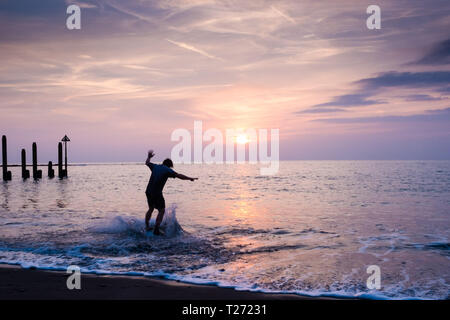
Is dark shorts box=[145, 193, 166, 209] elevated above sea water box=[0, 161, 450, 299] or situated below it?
above

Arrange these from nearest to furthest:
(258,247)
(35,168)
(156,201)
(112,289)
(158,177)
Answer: (112,289), (258,247), (158,177), (156,201), (35,168)

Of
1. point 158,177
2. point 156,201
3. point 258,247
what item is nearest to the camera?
point 258,247

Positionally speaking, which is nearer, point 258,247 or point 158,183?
point 258,247

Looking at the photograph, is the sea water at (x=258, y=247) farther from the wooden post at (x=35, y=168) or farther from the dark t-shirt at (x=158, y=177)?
the wooden post at (x=35, y=168)

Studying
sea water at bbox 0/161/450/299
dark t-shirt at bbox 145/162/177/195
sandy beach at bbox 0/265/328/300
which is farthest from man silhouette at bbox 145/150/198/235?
sandy beach at bbox 0/265/328/300

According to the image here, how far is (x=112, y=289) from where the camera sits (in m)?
5.53

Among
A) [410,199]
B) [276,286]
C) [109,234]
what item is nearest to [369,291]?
[276,286]

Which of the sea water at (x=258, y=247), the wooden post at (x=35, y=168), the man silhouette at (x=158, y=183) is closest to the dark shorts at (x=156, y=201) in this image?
the man silhouette at (x=158, y=183)

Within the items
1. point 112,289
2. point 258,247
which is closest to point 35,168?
point 258,247

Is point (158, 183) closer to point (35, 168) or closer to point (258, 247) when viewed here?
point (258, 247)

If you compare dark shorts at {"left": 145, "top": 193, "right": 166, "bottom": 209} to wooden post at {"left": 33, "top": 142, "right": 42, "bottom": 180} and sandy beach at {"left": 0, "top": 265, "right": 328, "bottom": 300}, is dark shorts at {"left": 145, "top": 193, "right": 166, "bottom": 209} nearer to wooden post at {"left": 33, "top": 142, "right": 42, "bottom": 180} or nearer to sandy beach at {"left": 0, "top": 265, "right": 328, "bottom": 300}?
sandy beach at {"left": 0, "top": 265, "right": 328, "bottom": 300}

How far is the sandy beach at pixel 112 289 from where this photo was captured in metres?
5.20

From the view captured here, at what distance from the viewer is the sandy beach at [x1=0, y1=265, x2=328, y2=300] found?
17.1 ft
